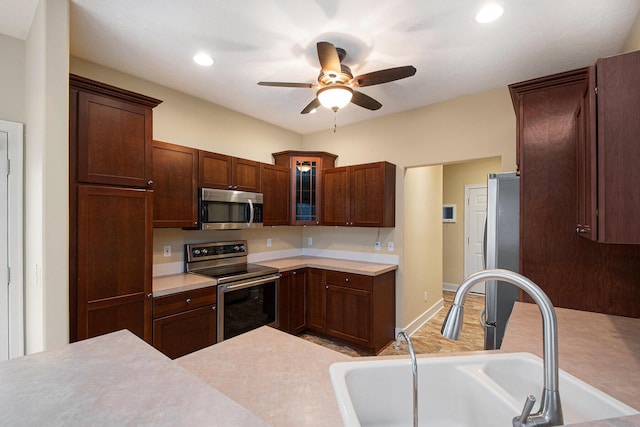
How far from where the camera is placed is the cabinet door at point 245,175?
323 centimetres

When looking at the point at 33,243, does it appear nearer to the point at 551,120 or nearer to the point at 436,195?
the point at 551,120

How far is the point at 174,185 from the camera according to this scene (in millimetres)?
2719

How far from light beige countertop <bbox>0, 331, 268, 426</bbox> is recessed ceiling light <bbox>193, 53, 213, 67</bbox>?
2.26m

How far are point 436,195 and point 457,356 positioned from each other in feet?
12.2

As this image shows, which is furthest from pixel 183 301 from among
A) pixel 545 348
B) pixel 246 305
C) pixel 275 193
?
pixel 545 348

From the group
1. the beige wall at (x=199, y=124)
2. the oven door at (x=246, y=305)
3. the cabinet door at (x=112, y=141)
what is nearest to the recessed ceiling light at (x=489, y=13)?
the cabinet door at (x=112, y=141)

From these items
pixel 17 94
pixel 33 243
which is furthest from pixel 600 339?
pixel 17 94

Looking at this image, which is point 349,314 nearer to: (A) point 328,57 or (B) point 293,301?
(B) point 293,301

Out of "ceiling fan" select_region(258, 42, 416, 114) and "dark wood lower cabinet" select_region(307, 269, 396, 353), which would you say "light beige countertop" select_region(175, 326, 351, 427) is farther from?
"dark wood lower cabinet" select_region(307, 269, 396, 353)

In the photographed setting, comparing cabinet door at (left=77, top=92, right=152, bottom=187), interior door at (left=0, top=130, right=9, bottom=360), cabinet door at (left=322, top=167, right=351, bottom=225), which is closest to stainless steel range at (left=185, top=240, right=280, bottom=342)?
cabinet door at (left=322, top=167, right=351, bottom=225)

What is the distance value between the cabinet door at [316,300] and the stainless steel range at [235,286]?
0.51m

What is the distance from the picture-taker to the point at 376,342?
3.20 meters

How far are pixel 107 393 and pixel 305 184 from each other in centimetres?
337

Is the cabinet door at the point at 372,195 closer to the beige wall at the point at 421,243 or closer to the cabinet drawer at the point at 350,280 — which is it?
the beige wall at the point at 421,243
